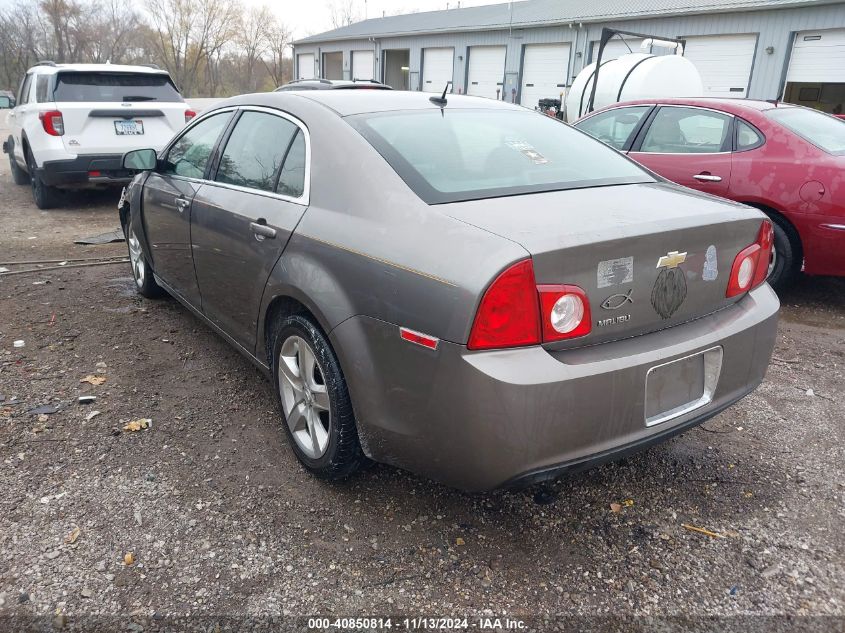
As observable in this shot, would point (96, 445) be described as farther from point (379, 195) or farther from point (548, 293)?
point (548, 293)

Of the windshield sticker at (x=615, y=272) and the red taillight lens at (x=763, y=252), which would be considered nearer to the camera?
the windshield sticker at (x=615, y=272)

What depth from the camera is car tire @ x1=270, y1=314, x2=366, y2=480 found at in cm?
248

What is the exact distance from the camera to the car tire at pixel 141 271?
15.7 feet

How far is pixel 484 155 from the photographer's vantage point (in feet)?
9.07

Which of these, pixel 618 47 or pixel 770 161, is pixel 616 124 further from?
pixel 618 47

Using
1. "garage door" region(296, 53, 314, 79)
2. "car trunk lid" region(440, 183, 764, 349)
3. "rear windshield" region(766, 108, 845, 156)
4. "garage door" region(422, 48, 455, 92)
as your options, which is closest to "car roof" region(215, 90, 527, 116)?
A: "car trunk lid" region(440, 183, 764, 349)

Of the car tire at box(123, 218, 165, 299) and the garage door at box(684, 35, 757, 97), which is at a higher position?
the garage door at box(684, 35, 757, 97)

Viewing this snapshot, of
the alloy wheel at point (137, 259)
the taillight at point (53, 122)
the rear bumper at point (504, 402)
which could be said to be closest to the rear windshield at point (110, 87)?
the taillight at point (53, 122)

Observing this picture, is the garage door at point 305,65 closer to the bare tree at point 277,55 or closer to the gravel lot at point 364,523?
the bare tree at point 277,55

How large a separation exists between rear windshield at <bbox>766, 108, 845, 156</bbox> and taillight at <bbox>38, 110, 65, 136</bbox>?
7.59 meters

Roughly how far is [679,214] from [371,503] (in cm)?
163

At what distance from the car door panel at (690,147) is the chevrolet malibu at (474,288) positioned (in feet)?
A: 8.45

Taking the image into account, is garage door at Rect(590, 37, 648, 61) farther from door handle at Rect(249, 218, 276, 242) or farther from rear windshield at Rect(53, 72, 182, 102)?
door handle at Rect(249, 218, 276, 242)

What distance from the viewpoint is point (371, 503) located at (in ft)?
8.69
